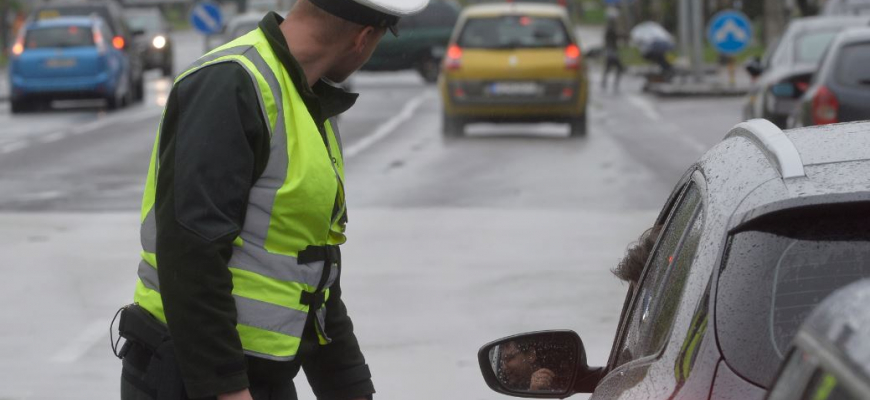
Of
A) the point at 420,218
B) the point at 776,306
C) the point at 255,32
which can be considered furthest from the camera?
the point at 420,218

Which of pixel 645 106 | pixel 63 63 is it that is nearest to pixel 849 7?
pixel 645 106

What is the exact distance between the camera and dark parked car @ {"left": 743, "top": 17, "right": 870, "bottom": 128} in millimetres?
16641

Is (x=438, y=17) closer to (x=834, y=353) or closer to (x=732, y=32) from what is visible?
(x=732, y=32)

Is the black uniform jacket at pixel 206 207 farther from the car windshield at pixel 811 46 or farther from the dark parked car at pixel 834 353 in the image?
the car windshield at pixel 811 46

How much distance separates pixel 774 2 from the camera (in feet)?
158

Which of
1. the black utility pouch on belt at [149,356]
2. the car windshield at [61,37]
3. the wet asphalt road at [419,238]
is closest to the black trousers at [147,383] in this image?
the black utility pouch on belt at [149,356]

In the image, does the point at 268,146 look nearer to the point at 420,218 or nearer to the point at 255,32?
the point at 255,32

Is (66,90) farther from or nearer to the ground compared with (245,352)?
nearer to the ground

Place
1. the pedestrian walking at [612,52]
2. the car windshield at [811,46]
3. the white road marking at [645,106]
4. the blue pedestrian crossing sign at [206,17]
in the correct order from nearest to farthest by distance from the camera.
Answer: the car windshield at [811,46] < the white road marking at [645,106] < the pedestrian walking at [612,52] < the blue pedestrian crossing sign at [206,17]

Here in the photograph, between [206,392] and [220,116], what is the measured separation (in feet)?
1.51

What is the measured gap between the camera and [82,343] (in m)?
8.69

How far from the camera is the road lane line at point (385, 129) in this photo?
2119 centimetres

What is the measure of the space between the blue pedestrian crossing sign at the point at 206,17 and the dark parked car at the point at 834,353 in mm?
37043

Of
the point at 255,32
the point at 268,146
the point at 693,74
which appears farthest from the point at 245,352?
the point at 693,74
